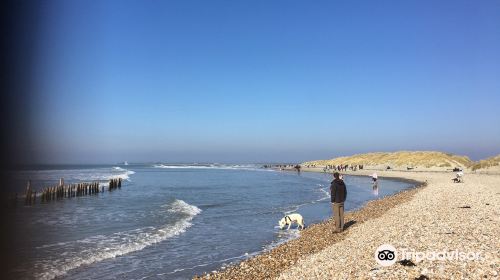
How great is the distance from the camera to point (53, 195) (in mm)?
32938

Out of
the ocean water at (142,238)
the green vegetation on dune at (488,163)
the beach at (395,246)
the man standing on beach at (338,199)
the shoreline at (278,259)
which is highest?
the green vegetation on dune at (488,163)

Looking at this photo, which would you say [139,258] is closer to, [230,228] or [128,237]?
[128,237]

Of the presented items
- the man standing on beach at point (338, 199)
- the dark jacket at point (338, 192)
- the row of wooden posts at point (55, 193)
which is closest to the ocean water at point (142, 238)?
the man standing on beach at point (338, 199)

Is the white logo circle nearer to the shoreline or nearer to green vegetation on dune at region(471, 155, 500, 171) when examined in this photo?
the shoreline

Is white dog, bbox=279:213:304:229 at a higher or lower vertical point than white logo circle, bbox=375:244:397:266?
lower

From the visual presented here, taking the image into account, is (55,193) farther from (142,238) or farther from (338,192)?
(338,192)

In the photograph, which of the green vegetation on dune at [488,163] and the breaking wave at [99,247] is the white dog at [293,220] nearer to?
the breaking wave at [99,247]

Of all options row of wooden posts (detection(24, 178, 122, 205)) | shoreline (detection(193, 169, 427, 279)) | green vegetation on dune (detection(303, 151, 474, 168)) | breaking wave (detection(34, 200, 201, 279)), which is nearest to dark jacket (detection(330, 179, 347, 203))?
shoreline (detection(193, 169, 427, 279))

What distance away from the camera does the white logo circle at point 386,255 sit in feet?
26.5

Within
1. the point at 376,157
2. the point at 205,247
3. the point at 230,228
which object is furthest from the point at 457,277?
the point at 376,157

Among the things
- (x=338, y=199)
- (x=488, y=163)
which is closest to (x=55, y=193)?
(x=338, y=199)
